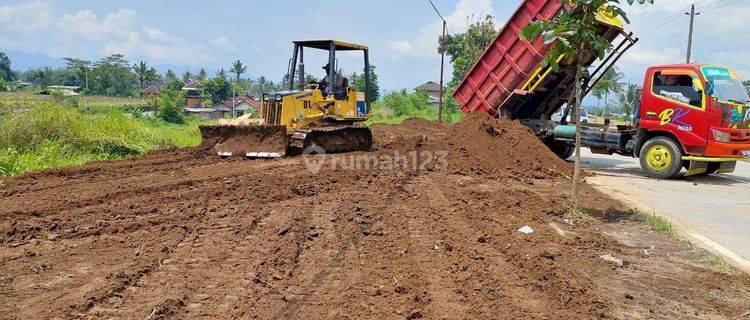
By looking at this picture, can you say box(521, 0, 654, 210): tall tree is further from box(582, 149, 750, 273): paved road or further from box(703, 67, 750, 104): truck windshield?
box(703, 67, 750, 104): truck windshield

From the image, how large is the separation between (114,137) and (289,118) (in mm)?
4261

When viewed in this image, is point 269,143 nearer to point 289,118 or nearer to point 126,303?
point 289,118

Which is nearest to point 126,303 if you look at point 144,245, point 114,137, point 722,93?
point 144,245

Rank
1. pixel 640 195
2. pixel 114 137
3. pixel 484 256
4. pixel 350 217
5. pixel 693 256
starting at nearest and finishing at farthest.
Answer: pixel 484 256
pixel 693 256
pixel 350 217
pixel 640 195
pixel 114 137

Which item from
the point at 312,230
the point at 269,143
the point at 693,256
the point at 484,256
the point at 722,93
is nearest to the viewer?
the point at 484,256

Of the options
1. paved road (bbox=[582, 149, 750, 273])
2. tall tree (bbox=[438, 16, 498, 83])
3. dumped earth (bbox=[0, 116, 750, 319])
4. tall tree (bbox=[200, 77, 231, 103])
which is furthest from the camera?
tall tree (bbox=[200, 77, 231, 103])

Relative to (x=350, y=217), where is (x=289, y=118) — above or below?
above

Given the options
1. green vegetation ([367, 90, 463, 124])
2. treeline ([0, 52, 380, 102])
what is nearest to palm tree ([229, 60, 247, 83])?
treeline ([0, 52, 380, 102])

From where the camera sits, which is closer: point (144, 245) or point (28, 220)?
point (144, 245)

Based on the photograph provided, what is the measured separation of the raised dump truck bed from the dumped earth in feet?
9.74

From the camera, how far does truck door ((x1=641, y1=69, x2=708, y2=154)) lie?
9.09 metres

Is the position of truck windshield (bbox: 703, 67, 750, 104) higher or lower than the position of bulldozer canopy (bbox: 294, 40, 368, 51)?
lower

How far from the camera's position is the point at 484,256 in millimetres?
4469

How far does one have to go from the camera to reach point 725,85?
9156 millimetres
